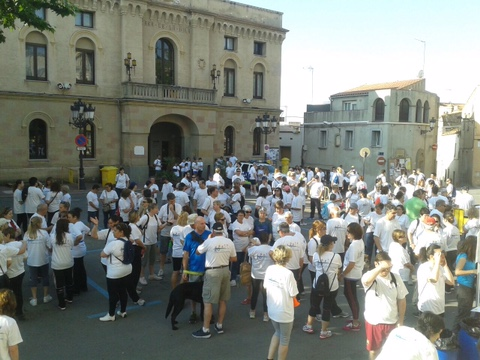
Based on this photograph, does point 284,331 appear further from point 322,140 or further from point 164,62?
point 322,140

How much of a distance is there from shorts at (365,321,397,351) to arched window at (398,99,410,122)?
34785 mm

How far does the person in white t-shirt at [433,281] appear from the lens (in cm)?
650

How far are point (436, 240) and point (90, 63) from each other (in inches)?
984

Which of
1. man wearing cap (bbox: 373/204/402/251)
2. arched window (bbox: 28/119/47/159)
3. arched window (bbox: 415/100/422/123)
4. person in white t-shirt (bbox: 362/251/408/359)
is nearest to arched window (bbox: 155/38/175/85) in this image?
arched window (bbox: 28/119/47/159)

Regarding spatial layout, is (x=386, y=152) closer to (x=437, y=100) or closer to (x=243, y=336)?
(x=437, y=100)

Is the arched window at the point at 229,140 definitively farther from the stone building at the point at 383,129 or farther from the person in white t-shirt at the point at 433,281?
the person in white t-shirt at the point at 433,281

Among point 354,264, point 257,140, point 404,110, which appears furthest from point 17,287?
point 404,110

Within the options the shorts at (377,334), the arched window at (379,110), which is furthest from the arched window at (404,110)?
the shorts at (377,334)

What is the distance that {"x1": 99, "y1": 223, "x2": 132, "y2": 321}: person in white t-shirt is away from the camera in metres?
7.74

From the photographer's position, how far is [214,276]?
7.49 metres

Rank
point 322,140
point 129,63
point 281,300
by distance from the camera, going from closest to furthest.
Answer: point 281,300, point 129,63, point 322,140

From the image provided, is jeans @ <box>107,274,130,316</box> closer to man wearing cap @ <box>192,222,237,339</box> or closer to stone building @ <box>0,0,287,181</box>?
man wearing cap @ <box>192,222,237,339</box>

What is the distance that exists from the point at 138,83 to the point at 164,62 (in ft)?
12.0

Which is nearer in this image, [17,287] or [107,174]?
[17,287]
